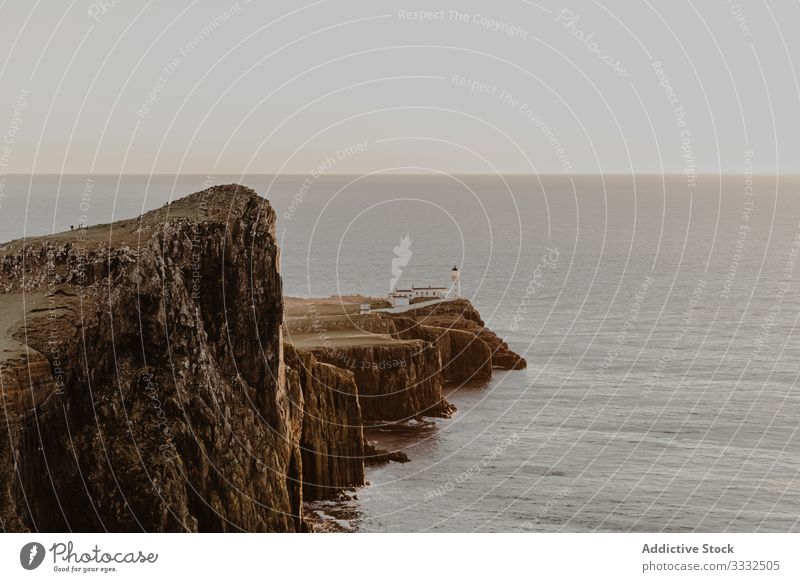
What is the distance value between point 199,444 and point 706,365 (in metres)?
92.9

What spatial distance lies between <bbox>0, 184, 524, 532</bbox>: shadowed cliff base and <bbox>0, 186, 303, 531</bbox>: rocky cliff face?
0.08 m

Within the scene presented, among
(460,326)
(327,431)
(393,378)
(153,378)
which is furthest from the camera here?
(460,326)

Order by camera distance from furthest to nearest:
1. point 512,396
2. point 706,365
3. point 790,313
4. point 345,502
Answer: point 790,313 → point 706,365 → point 512,396 → point 345,502

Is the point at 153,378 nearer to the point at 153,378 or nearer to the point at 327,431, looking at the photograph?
the point at 153,378

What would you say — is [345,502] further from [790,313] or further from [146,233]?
[790,313]

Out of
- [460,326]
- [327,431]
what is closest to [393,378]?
[327,431]

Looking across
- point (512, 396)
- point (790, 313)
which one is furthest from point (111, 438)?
point (790, 313)

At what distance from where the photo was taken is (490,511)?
85.6 m

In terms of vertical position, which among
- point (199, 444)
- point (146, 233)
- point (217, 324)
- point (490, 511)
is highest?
point (146, 233)
